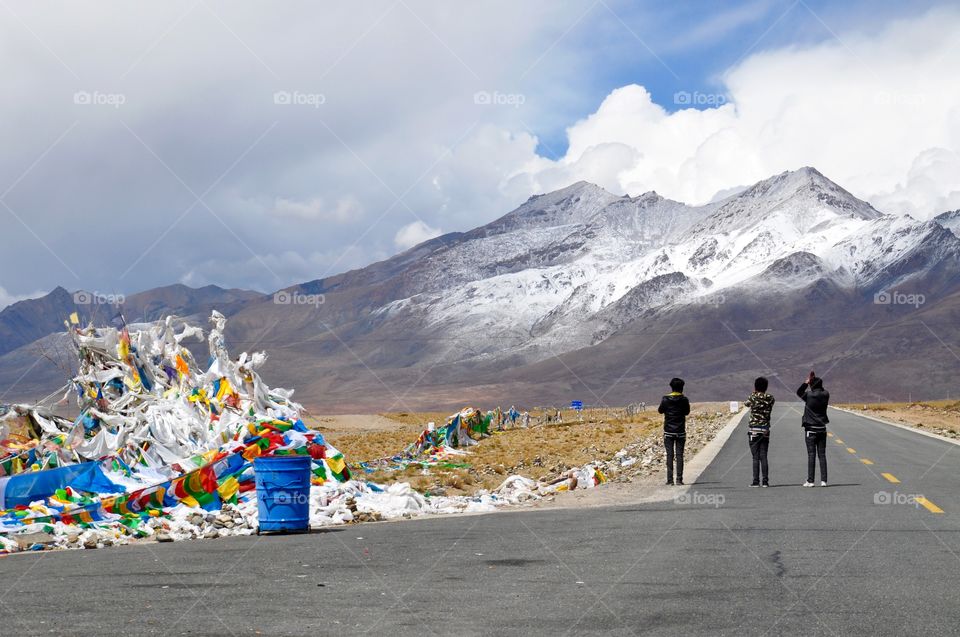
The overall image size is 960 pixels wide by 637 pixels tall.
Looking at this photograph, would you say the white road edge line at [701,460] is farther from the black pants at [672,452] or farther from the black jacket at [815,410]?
the black jacket at [815,410]

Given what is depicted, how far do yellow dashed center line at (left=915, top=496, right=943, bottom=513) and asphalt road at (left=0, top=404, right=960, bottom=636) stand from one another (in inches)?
4.1

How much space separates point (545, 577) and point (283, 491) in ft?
17.7

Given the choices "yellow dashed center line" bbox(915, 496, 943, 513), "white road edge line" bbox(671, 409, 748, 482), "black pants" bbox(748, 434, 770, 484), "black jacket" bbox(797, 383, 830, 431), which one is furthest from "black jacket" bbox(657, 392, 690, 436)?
"yellow dashed center line" bbox(915, 496, 943, 513)

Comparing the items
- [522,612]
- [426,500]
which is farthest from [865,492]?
[522,612]

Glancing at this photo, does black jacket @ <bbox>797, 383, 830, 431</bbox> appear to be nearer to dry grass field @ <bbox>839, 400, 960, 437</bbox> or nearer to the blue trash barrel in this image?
the blue trash barrel

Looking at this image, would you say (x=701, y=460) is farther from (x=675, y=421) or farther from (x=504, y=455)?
(x=504, y=455)

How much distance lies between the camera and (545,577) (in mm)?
9844

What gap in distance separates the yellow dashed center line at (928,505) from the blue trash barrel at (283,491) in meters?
8.16

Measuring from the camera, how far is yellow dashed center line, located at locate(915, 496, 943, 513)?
14.5 metres

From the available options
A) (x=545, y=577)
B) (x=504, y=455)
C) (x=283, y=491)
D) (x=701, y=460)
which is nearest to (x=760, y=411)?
(x=701, y=460)

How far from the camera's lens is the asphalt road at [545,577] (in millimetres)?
7777

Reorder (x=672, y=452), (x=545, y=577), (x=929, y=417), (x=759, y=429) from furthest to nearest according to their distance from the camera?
1. (x=929, y=417)
2. (x=672, y=452)
3. (x=759, y=429)
4. (x=545, y=577)

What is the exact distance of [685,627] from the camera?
748 centimetres

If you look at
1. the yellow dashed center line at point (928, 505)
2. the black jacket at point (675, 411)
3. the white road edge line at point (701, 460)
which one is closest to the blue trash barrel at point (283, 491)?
the white road edge line at point (701, 460)
